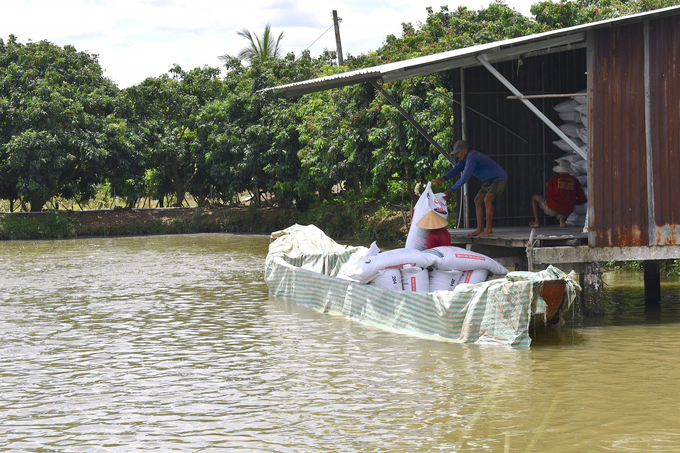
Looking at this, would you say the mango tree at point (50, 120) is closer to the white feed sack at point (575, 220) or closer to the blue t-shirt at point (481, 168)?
the blue t-shirt at point (481, 168)

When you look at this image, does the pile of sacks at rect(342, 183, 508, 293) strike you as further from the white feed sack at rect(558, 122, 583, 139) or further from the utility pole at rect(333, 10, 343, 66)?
the utility pole at rect(333, 10, 343, 66)

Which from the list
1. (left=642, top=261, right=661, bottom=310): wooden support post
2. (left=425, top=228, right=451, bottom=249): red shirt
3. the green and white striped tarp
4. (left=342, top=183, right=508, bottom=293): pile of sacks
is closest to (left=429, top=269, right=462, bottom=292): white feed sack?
(left=342, top=183, right=508, bottom=293): pile of sacks

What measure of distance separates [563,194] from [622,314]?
2126 millimetres

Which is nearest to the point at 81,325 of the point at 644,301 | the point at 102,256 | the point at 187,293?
the point at 187,293

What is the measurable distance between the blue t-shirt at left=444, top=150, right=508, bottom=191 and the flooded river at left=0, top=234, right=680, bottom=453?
2492 millimetres

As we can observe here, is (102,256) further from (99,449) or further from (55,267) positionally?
(99,449)

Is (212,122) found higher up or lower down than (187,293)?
higher up

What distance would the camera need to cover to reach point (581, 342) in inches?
337

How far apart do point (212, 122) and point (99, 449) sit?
28.8 metres

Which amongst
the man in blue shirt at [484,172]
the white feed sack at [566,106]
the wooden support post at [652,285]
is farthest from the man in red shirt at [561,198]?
the wooden support post at [652,285]

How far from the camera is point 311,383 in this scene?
7.12 meters

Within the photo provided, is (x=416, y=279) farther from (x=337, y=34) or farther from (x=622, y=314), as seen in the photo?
(x=337, y=34)

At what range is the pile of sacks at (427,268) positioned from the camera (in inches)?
367

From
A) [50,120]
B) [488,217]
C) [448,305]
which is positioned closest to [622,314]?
[488,217]
